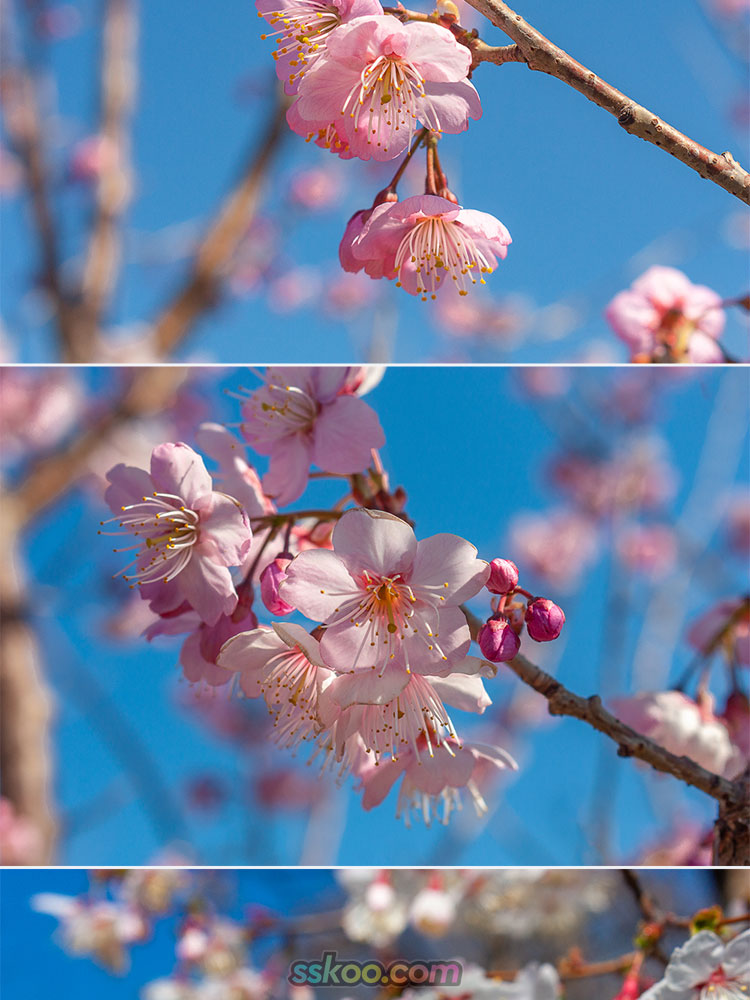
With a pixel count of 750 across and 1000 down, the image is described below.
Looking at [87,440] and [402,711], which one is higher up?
[87,440]

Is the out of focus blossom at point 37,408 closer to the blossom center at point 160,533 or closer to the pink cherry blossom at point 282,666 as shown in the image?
the blossom center at point 160,533

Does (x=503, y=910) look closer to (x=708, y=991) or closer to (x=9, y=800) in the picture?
(x=708, y=991)

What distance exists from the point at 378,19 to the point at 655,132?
0.20 m

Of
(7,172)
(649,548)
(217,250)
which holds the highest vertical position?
(7,172)

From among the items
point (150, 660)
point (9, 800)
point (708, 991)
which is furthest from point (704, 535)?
point (9, 800)

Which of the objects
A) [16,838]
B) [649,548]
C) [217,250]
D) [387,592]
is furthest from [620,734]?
[217,250]

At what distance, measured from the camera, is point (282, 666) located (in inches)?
22.8

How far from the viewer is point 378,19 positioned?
0.56m

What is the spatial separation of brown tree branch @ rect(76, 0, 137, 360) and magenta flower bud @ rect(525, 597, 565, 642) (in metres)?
2.40

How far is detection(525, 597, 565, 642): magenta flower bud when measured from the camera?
0.55 m

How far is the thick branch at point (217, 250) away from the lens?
278 centimetres

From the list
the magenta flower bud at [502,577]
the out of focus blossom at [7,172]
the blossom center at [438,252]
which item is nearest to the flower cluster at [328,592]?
the magenta flower bud at [502,577]

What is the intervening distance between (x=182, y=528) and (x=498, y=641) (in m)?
0.25

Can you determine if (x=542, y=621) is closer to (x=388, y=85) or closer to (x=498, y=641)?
(x=498, y=641)
